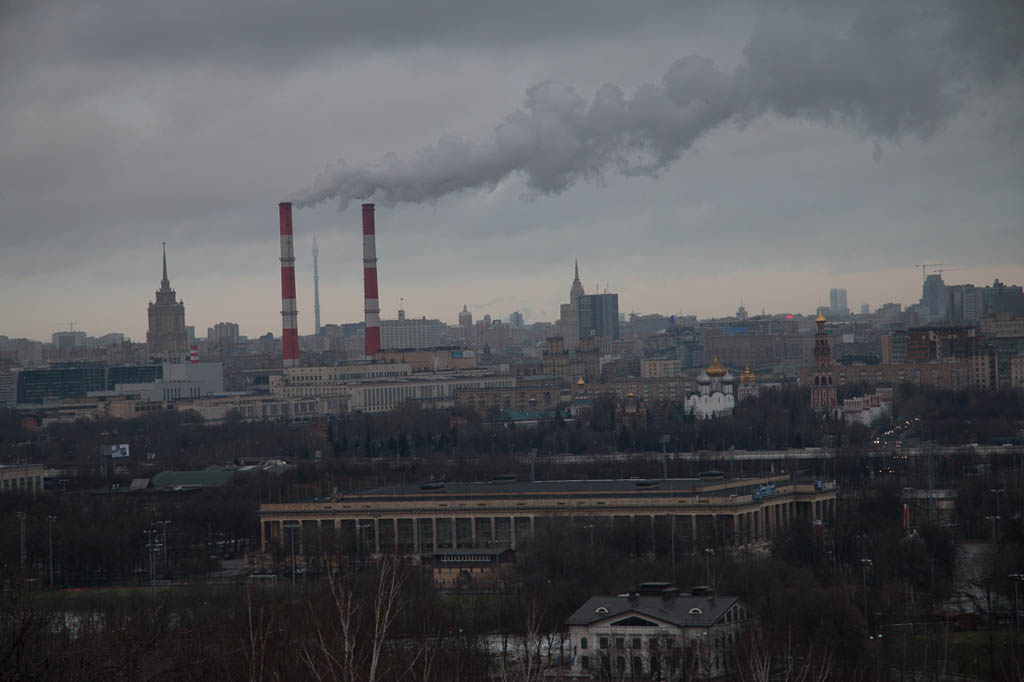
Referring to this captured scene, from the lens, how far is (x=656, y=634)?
27906 mm

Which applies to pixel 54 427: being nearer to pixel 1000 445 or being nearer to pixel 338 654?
pixel 1000 445

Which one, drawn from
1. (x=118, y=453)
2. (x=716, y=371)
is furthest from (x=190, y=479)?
(x=716, y=371)

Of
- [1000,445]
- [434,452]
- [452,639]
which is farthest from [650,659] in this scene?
[434,452]

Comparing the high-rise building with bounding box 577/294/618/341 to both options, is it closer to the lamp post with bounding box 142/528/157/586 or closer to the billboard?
the billboard

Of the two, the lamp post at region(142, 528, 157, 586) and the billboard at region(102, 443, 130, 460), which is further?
the billboard at region(102, 443, 130, 460)

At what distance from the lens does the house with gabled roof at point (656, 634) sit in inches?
1043

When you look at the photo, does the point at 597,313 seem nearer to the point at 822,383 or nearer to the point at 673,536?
the point at 822,383

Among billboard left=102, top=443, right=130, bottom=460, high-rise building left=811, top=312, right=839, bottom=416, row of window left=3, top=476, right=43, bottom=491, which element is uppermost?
high-rise building left=811, top=312, right=839, bottom=416

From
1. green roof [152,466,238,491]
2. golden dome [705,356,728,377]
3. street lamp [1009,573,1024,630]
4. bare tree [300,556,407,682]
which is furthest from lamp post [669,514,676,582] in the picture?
golden dome [705,356,728,377]

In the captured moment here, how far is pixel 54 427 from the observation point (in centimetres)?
9706

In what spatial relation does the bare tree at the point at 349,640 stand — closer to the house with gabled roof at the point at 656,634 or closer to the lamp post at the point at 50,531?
the house with gabled roof at the point at 656,634

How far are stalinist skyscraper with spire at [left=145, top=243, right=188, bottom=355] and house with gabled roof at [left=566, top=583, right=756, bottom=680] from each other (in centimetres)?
14077

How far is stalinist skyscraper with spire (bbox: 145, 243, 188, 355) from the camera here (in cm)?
16812

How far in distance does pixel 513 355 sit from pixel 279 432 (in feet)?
319
